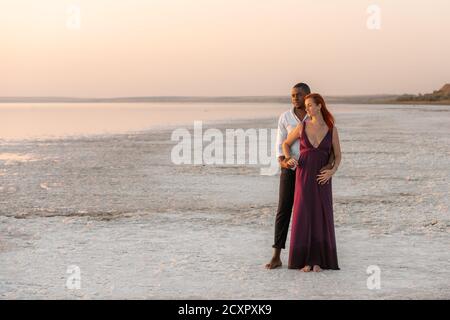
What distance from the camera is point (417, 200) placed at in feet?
37.6

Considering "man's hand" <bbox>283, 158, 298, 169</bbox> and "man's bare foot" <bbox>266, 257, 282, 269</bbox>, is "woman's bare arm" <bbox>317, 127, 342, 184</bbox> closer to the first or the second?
"man's hand" <bbox>283, 158, 298, 169</bbox>

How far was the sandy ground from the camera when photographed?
6.11 m

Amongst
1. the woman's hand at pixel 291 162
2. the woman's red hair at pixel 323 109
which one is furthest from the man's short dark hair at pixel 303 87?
the woman's hand at pixel 291 162

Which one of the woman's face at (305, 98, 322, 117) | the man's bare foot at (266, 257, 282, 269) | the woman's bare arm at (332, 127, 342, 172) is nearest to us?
the woman's face at (305, 98, 322, 117)

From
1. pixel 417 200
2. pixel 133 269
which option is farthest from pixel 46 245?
pixel 417 200

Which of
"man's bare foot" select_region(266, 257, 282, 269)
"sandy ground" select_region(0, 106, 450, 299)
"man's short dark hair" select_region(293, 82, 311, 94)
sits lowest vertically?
"sandy ground" select_region(0, 106, 450, 299)

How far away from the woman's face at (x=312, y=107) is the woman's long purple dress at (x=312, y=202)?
139 millimetres

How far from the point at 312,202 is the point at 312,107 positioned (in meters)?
0.92

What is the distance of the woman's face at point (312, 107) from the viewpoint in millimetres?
6348

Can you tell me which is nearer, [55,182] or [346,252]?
[346,252]

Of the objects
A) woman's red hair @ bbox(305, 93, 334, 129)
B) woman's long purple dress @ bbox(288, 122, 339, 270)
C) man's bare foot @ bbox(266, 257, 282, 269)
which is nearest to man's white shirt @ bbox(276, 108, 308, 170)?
woman's long purple dress @ bbox(288, 122, 339, 270)

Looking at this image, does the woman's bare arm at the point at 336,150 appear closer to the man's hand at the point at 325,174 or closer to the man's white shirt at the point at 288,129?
the man's hand at the point at 325,174

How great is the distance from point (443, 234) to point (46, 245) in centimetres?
495

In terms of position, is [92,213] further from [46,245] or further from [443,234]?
[443,234]
